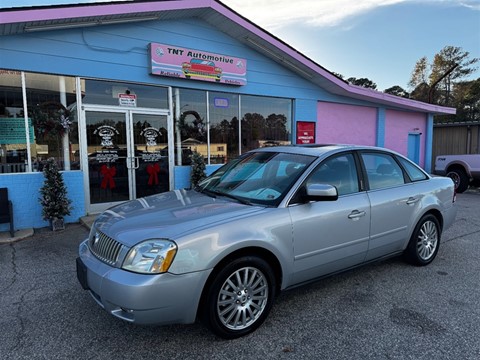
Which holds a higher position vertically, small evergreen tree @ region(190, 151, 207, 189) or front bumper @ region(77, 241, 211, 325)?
small evergreen tree @ region(190, 151, 207, 189)

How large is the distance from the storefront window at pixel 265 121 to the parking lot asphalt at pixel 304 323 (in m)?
6.25

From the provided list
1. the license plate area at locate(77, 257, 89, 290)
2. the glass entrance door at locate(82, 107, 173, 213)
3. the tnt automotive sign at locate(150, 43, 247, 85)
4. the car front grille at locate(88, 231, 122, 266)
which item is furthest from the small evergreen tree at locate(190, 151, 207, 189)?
the license plate area at locate(77, 257, 89, 290)

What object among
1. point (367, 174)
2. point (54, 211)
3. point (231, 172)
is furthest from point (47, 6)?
point (367, 174)

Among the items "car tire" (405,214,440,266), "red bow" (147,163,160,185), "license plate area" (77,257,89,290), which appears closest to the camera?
"license plate area" (77,257,89,290)

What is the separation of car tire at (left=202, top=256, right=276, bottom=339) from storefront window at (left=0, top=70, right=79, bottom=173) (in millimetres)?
5710

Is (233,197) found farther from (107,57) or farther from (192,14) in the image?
(192,14)

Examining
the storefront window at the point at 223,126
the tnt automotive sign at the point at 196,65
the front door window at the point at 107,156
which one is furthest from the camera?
the storefront window at the point at 223,126

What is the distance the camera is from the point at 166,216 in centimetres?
293

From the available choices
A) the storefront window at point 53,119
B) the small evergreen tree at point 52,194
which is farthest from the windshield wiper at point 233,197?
the storefront window at point 53,119

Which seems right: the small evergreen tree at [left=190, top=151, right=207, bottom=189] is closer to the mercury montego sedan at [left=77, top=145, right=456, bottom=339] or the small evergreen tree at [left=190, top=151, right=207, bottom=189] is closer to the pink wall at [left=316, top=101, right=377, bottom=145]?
the mercury montego sedan at [left=77, top=145, right=456, bottom=339]

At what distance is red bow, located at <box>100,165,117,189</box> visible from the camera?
24.6ft

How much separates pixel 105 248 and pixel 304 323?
1.86m

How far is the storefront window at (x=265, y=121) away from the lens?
9.77 m

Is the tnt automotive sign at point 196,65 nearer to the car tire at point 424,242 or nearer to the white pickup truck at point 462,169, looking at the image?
the car tire at point 424,242
